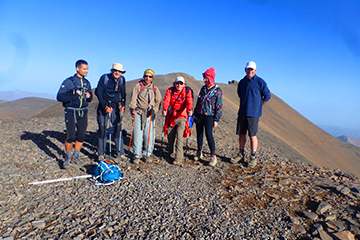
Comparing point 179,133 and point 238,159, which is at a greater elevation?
point 179,133

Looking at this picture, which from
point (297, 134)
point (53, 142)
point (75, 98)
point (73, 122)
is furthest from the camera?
point (297, 134)

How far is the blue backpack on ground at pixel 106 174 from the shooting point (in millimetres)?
5090

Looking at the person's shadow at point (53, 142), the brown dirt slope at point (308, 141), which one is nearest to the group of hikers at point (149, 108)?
the person's shadow at point (53, 142)

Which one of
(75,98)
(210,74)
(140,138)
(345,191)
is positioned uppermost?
(210,74)

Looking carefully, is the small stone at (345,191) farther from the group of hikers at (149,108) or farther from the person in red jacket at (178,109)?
the person in red jacket at (178,109)

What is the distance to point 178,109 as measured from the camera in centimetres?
651

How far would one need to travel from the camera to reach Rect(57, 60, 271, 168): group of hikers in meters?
5.75

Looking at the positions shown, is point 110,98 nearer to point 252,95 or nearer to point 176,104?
point 176,104

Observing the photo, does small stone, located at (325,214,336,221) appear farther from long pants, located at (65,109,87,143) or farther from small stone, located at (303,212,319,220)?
long pants, located at (65,109,87,143)

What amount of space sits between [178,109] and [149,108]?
754 millimetres

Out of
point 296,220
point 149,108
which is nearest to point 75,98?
point 149,108

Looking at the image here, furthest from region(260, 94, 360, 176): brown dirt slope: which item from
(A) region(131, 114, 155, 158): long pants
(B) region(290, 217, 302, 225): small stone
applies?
(B) region(290, 217, 302, 225): small stone

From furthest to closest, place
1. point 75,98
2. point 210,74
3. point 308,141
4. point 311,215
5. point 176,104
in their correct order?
point 308,141
point 176,104
point 210,74
point 75,98
point 311,215

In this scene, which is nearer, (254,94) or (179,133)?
(254,94)
